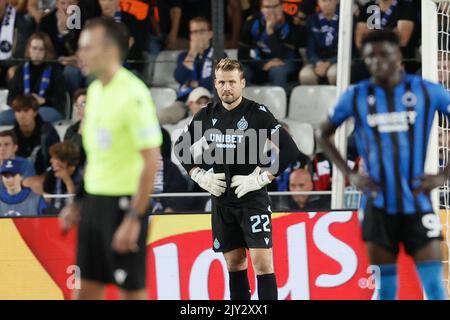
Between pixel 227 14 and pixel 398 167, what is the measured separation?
744cm

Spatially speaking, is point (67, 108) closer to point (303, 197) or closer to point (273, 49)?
point (273, 49)

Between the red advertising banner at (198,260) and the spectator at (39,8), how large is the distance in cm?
393

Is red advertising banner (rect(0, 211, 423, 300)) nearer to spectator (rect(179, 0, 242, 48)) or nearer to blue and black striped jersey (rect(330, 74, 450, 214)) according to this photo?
blue and black striped jersey (rect(330, 74, 450, 214))

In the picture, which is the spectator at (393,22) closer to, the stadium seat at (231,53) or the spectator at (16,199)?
the stadium seat at (231,53)

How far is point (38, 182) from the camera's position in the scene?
36.8 feet

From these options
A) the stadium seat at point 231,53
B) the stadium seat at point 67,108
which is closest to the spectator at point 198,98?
the stadium seat at point 231,53

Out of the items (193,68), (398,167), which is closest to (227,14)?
(193,68)

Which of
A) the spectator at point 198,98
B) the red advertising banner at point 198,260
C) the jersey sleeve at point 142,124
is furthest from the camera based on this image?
the spectator at point 198,98

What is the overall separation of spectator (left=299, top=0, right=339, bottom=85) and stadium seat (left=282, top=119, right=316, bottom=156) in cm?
72

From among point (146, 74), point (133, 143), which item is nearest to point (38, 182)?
point (146, 74)

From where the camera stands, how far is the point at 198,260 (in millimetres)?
9977

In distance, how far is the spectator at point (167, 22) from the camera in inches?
527

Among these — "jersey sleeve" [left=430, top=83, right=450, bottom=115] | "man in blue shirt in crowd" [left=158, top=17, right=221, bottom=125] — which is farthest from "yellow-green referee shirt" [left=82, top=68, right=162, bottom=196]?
"man in blue shirt in crowd" [left=158, top=17, right=221, bottom=125]
